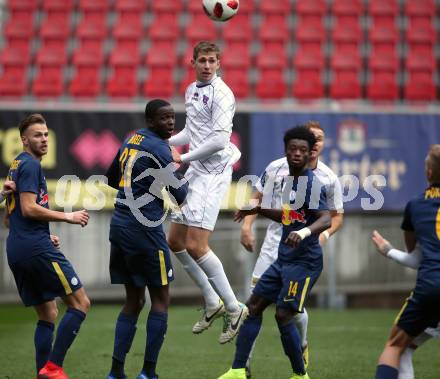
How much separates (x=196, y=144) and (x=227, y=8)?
1446 millimetres

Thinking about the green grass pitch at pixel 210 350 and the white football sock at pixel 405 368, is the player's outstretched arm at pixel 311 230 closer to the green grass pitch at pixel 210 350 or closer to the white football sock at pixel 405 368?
the white football sock at pixel 405 368

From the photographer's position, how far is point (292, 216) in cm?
693

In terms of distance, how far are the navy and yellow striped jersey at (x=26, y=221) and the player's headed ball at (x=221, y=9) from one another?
2.65 meters

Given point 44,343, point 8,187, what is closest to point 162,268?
point 44,343

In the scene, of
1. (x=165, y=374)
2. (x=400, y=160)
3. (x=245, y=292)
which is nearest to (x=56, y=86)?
(x=245, y=292)

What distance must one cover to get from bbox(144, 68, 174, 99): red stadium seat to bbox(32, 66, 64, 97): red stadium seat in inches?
62.4

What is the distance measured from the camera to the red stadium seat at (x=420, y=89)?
15.9m

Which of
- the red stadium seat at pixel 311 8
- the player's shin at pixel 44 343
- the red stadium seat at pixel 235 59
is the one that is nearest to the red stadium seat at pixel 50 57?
the red stadium seat at pixel 235 59

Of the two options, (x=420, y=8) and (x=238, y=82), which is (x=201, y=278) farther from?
(x=420, y=8)

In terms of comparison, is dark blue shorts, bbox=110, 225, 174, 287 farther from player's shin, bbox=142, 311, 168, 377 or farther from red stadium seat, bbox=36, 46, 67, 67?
red stadium seat, bbox=36, 46, 67, 67

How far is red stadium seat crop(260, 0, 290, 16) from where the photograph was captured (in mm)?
17000

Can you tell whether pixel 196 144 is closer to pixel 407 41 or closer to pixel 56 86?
pixel 56 86

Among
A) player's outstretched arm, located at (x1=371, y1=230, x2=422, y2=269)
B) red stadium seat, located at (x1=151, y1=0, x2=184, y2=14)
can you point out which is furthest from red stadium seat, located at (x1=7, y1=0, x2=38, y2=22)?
player's outstretched arm, located at (x1=371, y1=230, x2=422, y2=269)

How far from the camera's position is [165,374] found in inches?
311
